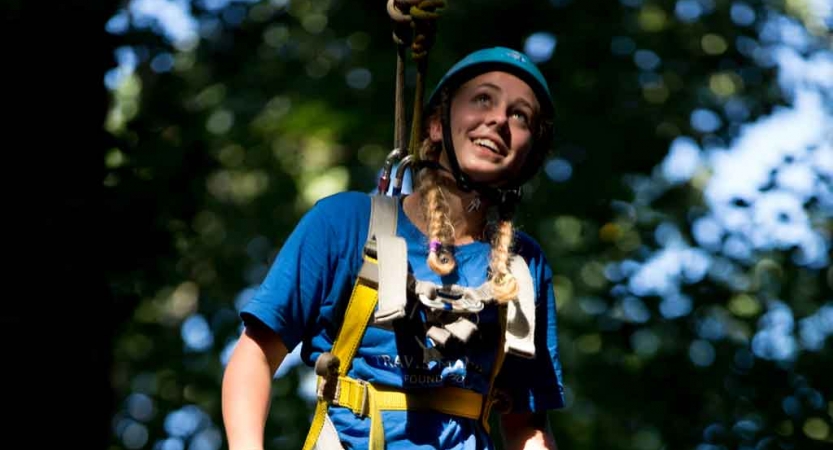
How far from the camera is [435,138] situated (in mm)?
4223

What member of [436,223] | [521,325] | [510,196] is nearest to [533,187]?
[510,196]

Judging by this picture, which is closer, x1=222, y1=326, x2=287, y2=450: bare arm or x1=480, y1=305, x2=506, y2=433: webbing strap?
x1=222, y1=326, x2=287, y2=450: bare arm

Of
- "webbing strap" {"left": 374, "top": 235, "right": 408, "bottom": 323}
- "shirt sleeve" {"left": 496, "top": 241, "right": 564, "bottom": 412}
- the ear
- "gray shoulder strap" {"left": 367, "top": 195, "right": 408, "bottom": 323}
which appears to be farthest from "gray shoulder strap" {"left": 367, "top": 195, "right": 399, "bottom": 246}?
"shirt sleeve" {"left": 496, "top": 241, "right": 564, "bottom": 412}

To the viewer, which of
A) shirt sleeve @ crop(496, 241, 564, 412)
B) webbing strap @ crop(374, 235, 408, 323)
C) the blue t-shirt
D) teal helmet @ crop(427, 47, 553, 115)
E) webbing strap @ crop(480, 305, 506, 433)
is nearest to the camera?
webbing strap @ crop(374, 235, 408, 323)

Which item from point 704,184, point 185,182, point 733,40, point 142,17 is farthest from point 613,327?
point 142,17

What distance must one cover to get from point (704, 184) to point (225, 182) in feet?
11.2

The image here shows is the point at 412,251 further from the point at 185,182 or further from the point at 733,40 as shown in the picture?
the point at 733,40

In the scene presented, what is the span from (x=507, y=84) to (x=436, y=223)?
0.45 m

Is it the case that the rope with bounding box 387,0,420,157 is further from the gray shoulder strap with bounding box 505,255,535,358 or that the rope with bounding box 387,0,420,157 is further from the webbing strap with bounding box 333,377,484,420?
the webbing strap with bounding box 333,377,484,420

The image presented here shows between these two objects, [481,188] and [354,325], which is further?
[481,188]

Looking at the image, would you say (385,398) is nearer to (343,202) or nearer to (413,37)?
(343,202)

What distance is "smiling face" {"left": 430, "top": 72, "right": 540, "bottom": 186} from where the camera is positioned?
4.04 m

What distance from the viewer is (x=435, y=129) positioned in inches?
167

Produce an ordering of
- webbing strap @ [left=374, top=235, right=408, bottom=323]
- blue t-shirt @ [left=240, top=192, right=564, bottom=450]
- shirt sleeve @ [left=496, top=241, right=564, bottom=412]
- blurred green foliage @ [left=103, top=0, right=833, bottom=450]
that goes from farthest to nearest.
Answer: blurred green foliage @ [left=103, top=0, right=833, bottom=450] → shirt sleeve @ [left=496, top=241, right=564, bottom=412] → blue t-shirt @ [left=240, top=192, right=564, bottom=450] → webbing strap @ [left=374, top=235, right=408, bottom=323]
